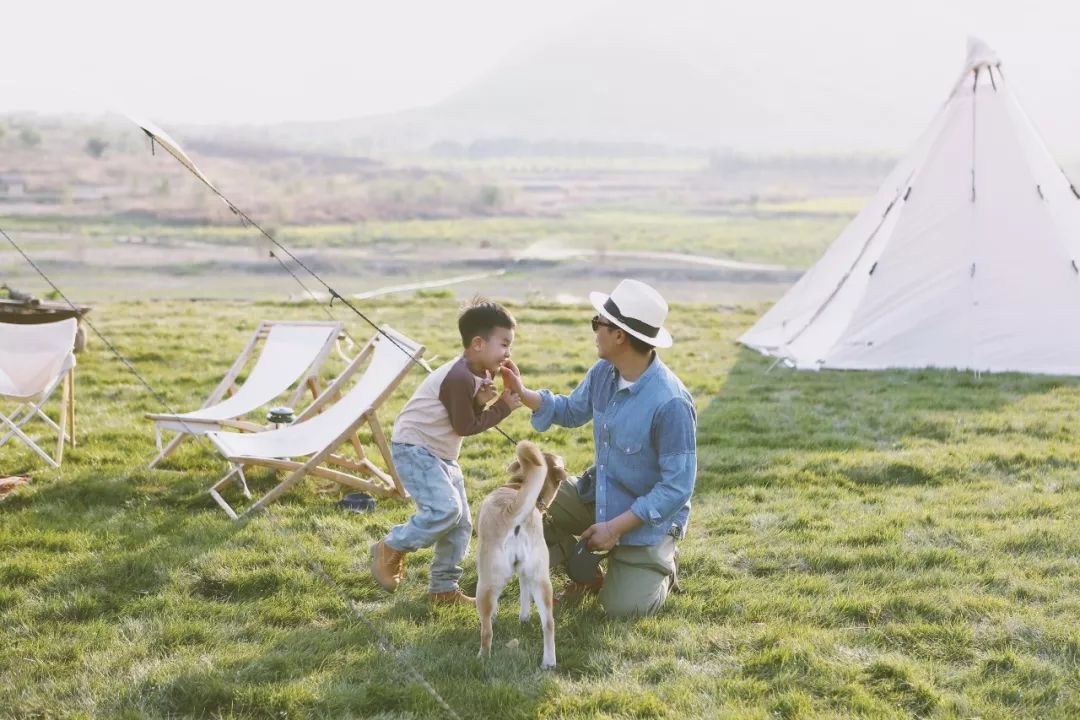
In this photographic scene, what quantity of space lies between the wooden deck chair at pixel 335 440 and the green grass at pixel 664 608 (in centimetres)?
20

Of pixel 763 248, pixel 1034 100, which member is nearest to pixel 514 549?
pixel 1034 100

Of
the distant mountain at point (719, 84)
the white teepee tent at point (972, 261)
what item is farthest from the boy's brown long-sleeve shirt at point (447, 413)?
the distant mountain at point (719, 84)

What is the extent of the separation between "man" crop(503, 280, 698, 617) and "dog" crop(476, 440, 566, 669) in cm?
44

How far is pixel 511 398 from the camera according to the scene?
4.22 metres

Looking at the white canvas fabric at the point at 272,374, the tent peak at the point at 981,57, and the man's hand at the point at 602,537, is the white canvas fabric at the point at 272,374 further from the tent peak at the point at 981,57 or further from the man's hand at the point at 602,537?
the tent peak at the point at 981,57

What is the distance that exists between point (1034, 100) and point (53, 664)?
42.2ft

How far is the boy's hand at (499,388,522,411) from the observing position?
422 centimetres

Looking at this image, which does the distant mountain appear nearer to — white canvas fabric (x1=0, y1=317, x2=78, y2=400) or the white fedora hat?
white canvas fabric (x1=0, y1=317, x2=78, y2=400)

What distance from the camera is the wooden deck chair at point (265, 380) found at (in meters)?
5.75

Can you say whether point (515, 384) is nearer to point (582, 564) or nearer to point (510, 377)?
point (510, 377)

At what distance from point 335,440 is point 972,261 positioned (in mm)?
6556

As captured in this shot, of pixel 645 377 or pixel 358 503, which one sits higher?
pixel 645 377

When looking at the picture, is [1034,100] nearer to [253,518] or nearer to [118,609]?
[253,518]

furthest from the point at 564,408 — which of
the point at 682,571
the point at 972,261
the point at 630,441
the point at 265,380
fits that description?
the point at 972,261
